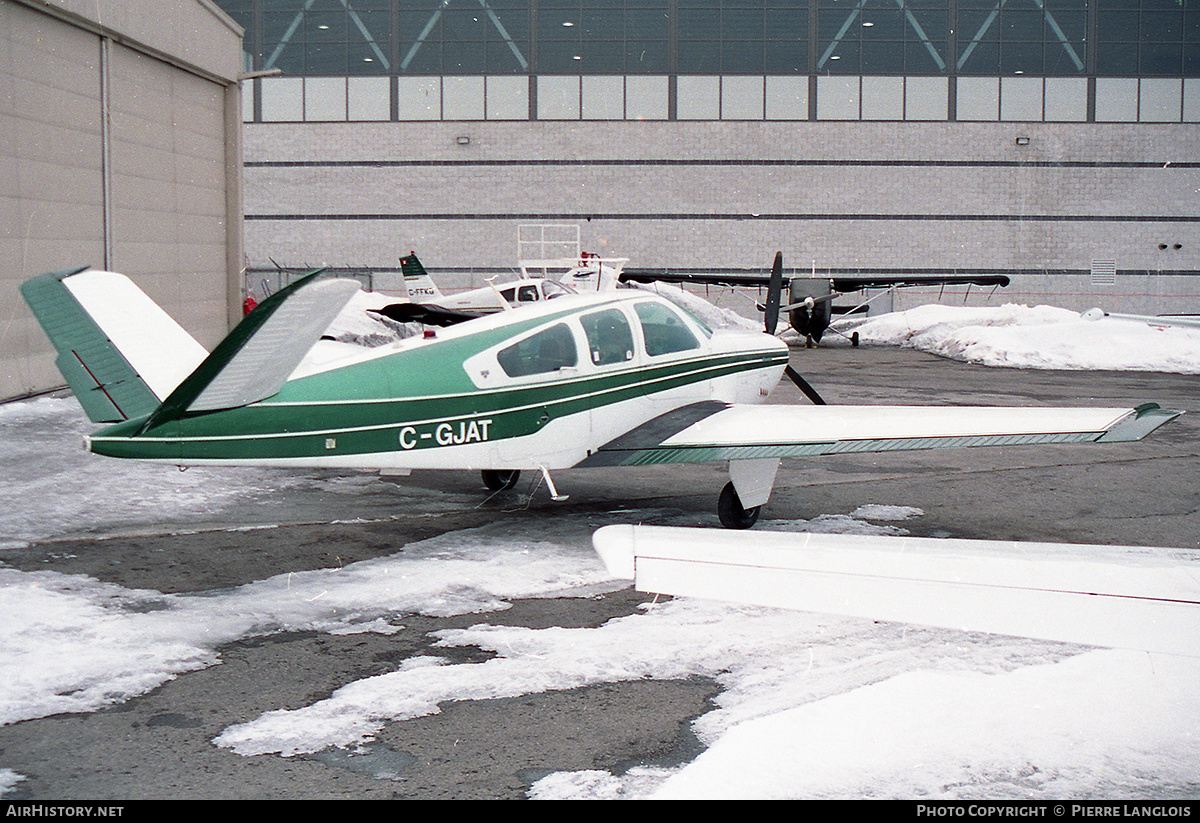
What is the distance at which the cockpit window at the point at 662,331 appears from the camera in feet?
30.1

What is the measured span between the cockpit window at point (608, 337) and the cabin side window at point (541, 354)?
21 cm

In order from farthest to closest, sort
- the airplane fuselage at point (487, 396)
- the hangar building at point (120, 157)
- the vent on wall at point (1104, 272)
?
the vent on wall at point (1104, 272), the hangar building at point (120, 157), the airplane fuselage at point (487, 396)

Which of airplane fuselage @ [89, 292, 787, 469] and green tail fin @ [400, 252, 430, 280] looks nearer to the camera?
airplane fuselage @ [89, 292, 787, 469]

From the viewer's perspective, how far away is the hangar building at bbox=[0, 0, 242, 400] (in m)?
16.5

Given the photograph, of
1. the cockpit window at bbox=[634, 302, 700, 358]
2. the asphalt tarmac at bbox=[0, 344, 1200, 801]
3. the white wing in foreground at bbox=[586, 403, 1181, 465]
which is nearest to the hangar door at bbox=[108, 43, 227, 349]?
the asphalt tarmac at bbox=[0, 344, 1200, 801]

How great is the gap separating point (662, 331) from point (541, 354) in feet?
4.44

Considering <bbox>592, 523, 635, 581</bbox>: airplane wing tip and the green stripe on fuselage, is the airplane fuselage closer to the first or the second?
the green stripe on fuselage

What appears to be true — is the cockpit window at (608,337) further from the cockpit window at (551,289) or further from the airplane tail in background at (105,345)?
the cockpit window at (551,289)

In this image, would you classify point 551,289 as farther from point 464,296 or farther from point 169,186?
point 169,186

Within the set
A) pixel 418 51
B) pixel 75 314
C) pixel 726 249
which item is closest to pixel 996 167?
pixel 726 249

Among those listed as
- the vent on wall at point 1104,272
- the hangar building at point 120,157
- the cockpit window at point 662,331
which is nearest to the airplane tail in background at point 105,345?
the cockpit window at point 662,331

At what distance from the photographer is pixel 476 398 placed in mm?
7992

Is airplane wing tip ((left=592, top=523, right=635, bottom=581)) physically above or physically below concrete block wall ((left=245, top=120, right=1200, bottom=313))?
below

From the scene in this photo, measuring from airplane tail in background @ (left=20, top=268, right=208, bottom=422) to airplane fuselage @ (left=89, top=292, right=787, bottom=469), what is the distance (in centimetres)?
37
